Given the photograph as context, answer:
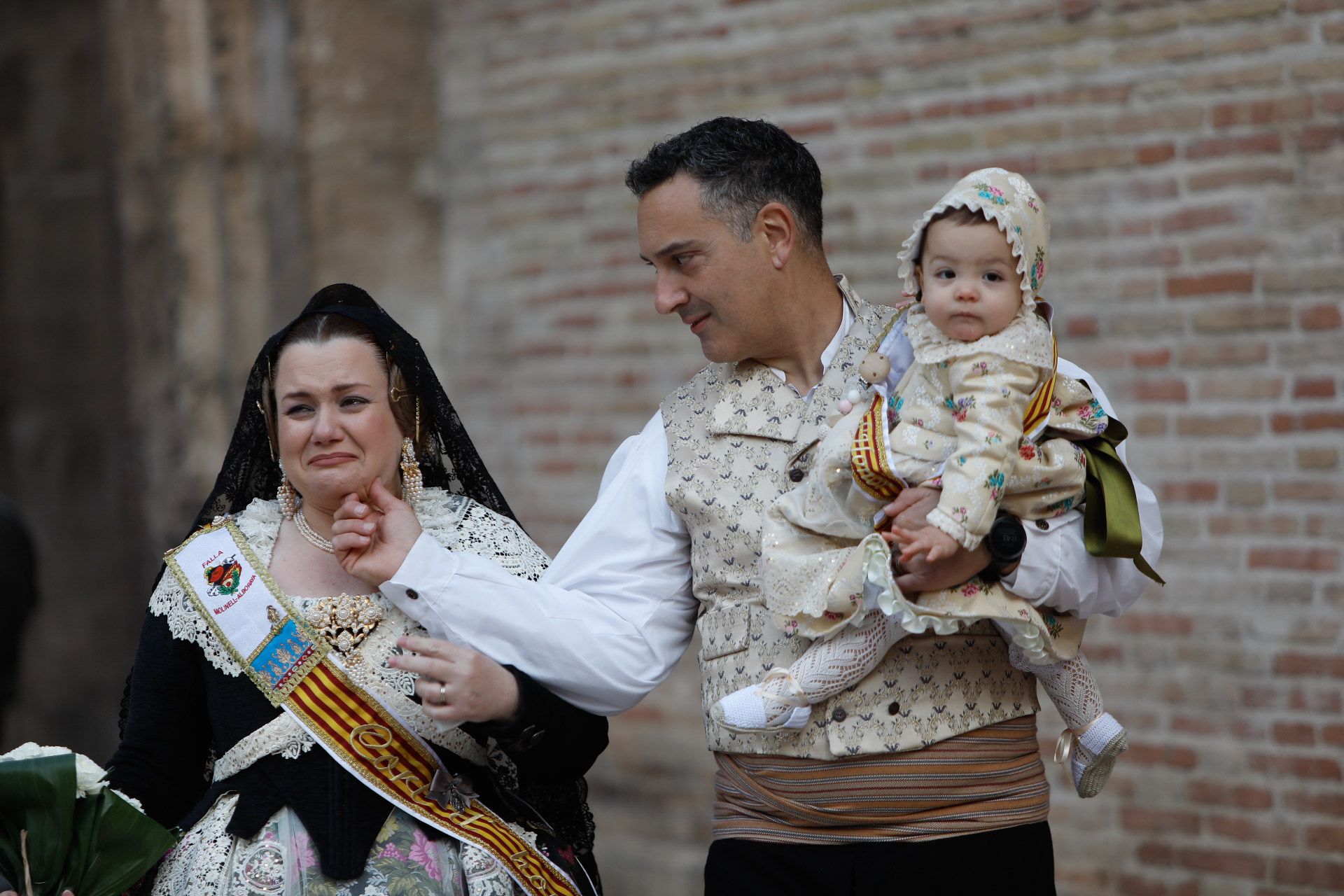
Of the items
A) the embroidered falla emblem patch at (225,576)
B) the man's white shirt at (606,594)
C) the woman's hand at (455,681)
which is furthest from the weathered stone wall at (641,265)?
the embroidered falla emblem patch at (225,576)

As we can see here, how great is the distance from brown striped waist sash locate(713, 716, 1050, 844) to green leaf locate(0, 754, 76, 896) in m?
1.19

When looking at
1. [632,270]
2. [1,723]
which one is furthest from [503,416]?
[1,723]

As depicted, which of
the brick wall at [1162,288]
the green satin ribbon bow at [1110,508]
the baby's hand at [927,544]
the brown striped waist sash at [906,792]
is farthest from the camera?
the brick wall at [1162,288]

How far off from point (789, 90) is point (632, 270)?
0.84 metres

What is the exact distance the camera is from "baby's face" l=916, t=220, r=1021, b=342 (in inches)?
96.1

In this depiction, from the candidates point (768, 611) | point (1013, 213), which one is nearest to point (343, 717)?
point (768, 611)

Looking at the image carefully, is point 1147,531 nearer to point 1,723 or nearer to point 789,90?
point 789,90

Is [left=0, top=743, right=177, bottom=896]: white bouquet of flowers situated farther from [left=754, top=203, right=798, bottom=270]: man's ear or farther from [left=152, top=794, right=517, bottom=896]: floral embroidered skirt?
[left=754, top=203, right=798, bottom=270]: man's ear

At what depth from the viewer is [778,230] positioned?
2.82m

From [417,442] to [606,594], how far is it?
1.57ft

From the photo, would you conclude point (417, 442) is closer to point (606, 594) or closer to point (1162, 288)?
point (606, 594)

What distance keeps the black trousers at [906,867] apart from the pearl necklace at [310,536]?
95 centimetres

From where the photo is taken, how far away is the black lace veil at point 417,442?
9.42ft

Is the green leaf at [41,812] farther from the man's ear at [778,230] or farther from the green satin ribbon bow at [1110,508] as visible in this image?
the green satin ribbon bow at [1110,508]
